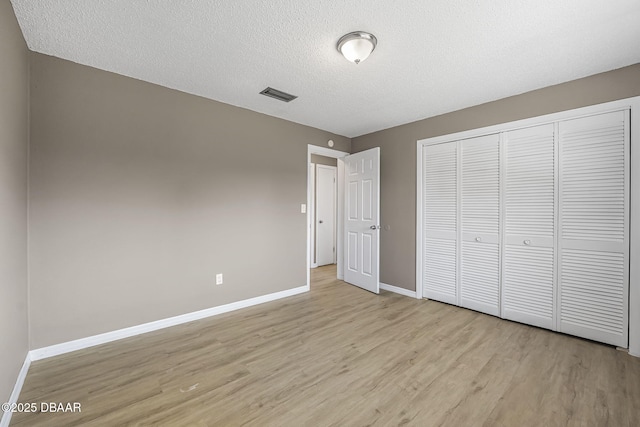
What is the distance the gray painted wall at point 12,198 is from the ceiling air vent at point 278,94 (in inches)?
69.8

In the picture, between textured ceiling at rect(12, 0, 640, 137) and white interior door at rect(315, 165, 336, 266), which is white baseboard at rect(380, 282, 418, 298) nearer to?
white interior door at rect(315, 165, 336, 266)

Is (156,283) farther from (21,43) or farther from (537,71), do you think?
(537,71)

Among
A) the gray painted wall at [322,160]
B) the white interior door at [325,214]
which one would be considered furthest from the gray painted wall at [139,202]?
the white interior door at [325,214]

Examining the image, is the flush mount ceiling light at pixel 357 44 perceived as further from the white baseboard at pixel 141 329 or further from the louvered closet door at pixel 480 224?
the white baseboard at pixel 141 329

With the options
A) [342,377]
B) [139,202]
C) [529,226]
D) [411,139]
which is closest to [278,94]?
[139,202]

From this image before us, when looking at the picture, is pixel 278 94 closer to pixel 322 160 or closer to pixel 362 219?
pixel 362 219

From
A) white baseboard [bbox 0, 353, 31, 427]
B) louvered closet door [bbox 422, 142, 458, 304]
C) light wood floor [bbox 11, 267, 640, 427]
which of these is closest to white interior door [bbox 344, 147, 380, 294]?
louvered closet door [bbox 422, 142, 458, 304]

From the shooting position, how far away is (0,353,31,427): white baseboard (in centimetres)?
146

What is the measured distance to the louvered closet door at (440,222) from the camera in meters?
3.38

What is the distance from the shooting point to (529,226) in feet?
9.15

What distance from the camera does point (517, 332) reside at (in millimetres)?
2660

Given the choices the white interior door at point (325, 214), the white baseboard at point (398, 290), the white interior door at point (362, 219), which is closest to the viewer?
the white baseboard at point (398, 290)

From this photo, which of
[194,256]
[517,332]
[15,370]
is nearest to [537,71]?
[517,332]

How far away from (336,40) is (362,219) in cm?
264
